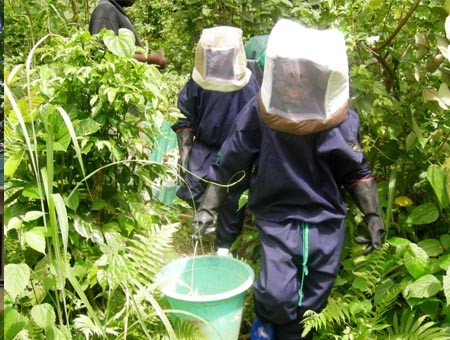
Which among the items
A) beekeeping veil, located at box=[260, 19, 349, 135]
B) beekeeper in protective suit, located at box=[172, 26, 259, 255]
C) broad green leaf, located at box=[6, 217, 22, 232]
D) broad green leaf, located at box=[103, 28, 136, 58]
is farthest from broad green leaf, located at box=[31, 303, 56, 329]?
beekeeper in protective suit, located at box=[172, 26, 259, 255]

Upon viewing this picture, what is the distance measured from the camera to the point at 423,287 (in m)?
2.21

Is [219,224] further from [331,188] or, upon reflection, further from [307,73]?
[307,73]

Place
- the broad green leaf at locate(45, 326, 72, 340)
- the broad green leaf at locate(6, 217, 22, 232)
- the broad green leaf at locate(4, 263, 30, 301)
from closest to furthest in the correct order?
1. the broad green leaf at locate(4, 263, 30, 301)
2. the broad green leaf at locate(45, 326, 72, 340)
3. the broad green leaf at locate(6, 217, 22, 232)

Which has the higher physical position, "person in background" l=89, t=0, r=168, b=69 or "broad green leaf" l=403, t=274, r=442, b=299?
"person in background" l=89, t=0, r=168, b=69

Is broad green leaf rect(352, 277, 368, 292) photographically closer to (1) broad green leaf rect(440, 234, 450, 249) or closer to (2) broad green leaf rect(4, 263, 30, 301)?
(1) broad green leaf rect(440, 234, 450, 249)

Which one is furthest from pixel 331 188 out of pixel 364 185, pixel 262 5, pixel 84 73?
pixel 262 5

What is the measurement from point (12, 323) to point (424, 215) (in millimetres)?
1833

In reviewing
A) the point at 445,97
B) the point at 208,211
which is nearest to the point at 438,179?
the point at 445,97

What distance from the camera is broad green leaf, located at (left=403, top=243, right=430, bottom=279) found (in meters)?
2.29

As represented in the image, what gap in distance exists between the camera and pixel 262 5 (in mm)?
4508

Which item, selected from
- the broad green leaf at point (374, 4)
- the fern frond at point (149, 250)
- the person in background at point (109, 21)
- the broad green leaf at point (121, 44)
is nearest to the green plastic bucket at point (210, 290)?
the fern frond at point (149, 250)

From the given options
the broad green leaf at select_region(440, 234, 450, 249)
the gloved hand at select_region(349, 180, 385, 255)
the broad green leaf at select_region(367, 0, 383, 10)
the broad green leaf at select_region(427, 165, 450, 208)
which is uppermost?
the broad green leaf at select_region(367, 0, 383, 10)

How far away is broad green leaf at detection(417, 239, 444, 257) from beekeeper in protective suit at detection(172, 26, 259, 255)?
1094 millimetres

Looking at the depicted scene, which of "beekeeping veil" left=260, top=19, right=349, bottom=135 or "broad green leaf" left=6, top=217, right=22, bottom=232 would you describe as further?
"beekeeping veil" left=260, top=19, right=349, bottom=135
